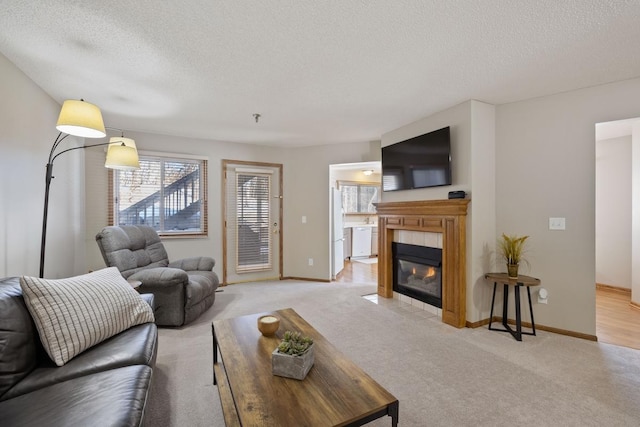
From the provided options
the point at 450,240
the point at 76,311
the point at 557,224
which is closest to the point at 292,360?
the point at 76,311

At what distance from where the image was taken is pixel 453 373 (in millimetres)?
2145

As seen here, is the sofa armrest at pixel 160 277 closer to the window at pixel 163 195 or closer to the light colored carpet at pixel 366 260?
the window at pixel 163 195

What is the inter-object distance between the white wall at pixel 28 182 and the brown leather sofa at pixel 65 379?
1.02 metres

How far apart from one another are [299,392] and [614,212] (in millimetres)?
5343

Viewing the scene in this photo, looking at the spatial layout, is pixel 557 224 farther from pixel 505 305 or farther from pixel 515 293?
pixel 505 305

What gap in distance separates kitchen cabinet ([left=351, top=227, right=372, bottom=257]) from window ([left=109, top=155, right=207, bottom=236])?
3.90 metres

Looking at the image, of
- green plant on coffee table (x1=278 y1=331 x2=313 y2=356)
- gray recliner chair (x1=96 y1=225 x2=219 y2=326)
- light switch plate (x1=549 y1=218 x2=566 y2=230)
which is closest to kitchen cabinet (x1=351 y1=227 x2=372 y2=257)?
gray recliner chair (x1=96 y1=225 x2=219 y2=326)

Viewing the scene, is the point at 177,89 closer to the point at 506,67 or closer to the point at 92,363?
the point at 92,363

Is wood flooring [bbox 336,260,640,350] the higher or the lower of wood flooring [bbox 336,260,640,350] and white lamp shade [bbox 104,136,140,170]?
the lower

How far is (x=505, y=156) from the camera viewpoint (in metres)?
3.17

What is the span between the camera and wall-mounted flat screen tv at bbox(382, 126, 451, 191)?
324 centimetres

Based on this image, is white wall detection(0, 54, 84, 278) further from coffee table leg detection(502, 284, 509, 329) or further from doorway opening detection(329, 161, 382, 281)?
doorway opening detection(329, 161, 382, 281)

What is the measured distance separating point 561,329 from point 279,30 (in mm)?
3714

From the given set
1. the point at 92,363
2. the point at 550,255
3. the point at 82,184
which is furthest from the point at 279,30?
the point at 82,184
